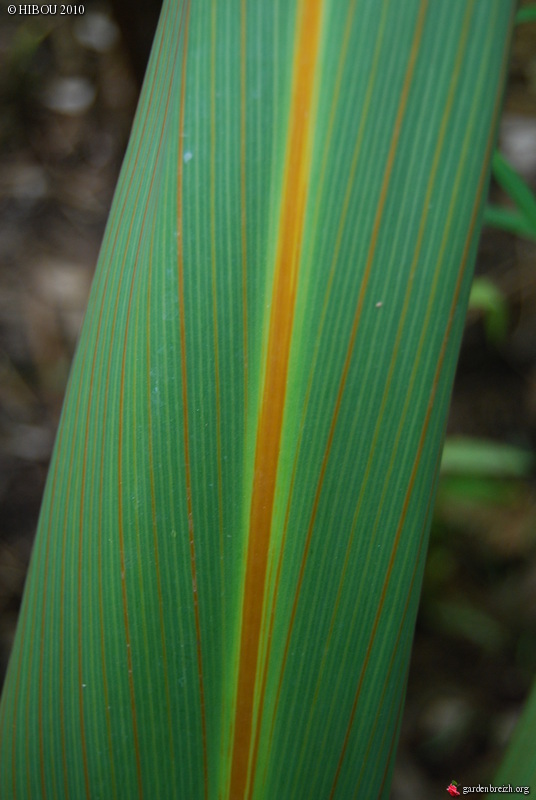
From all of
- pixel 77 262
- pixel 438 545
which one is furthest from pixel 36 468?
pixel 438 545

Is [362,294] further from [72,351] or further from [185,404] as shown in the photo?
[72,351]

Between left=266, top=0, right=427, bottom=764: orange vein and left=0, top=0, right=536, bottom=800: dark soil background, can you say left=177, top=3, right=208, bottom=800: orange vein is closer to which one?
left=266, top=0, right=427, bottom=764: orange vein

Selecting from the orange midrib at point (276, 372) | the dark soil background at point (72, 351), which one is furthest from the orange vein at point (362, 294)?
the dark soil background at point (72, 351)

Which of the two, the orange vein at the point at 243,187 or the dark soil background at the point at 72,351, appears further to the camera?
the dark soil background at the point at 72,351

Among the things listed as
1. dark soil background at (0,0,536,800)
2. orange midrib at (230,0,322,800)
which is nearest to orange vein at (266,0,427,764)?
orange midrib at (230,0,322,800)

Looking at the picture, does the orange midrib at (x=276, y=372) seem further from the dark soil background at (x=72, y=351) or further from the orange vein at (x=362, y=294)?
the dark soil background at (x=72, y=351)

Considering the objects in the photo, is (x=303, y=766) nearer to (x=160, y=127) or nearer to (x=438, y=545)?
A: (x=160, y=127)
